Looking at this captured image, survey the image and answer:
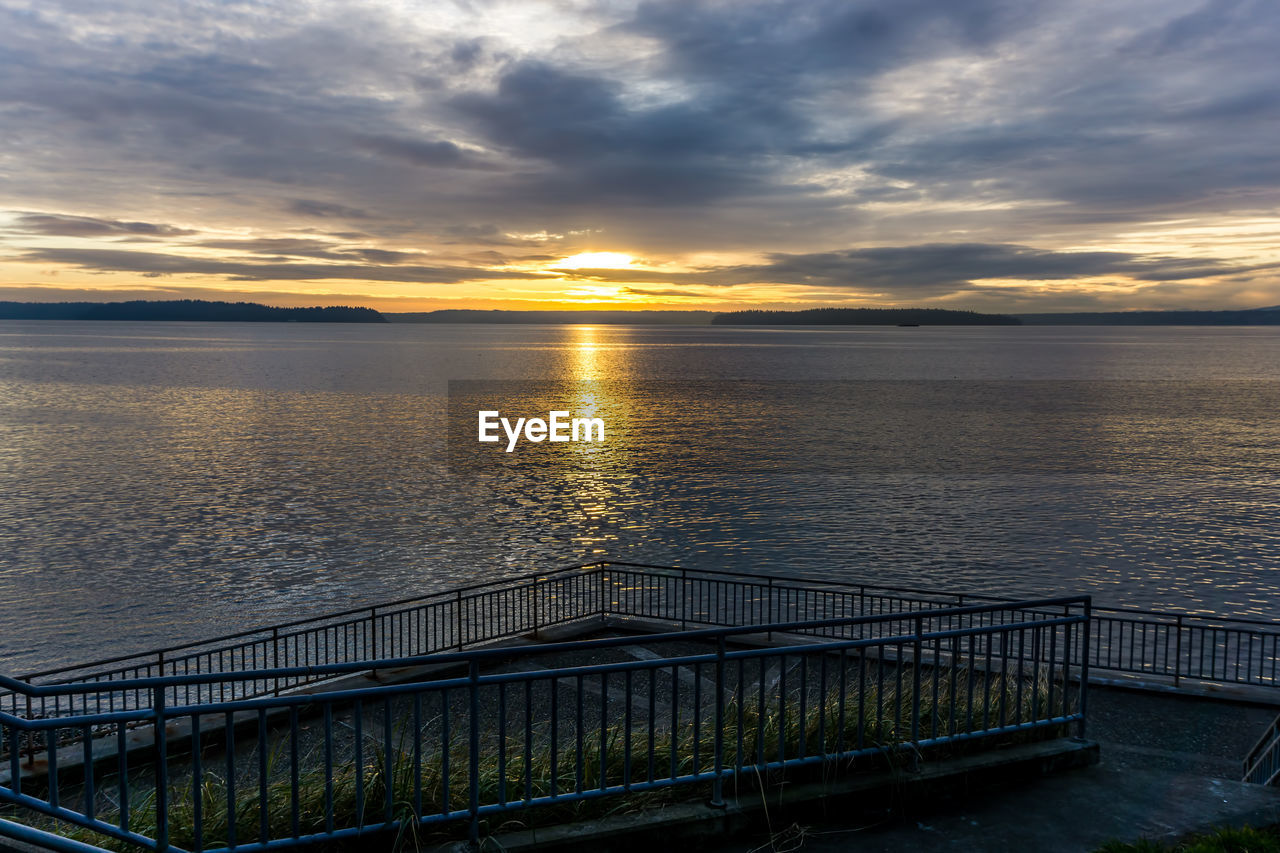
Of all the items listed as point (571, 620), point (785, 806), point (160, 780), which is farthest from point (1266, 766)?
point (571, 620)

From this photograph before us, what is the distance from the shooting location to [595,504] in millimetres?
46562

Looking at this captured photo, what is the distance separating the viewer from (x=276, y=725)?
12250 mm

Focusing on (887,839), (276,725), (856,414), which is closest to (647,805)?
(887,839)

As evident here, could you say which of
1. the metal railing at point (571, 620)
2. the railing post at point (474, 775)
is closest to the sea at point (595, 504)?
the metal railing at point (571, 620)

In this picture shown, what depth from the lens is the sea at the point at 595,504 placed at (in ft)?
104

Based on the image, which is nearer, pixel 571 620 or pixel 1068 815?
pixel 1068 815

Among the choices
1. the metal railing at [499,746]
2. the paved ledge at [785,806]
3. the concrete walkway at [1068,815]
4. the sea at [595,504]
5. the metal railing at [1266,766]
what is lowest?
the sea at [595,504]

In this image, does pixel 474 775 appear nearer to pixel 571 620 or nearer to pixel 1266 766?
pixel 1266 766

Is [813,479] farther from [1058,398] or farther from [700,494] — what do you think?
[1058,398]

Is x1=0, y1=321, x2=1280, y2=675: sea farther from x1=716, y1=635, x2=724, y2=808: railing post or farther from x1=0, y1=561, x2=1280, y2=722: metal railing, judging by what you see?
x1=716, y1=635, x2=724, y2=808: railing post

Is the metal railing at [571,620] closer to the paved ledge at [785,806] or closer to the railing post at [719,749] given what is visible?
the paved ledge at [785,806]

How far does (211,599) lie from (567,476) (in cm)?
2767

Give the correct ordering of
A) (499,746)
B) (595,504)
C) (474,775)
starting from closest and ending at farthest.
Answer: (474,775)
(499,746)
(595,504)

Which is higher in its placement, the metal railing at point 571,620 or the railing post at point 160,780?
the railing post at point 160,780
